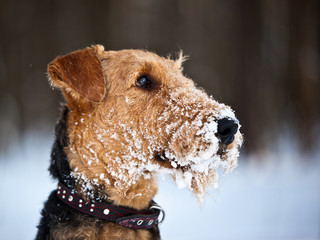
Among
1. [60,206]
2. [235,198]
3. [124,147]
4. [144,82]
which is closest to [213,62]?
[235,198]

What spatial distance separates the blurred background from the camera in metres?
7.70

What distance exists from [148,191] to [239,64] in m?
6.98

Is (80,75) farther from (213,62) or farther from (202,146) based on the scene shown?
(213,62)

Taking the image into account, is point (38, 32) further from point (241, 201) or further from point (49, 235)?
point (49, 235)

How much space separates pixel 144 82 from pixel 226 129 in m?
0.78

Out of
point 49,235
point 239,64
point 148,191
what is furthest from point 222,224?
point 239,64

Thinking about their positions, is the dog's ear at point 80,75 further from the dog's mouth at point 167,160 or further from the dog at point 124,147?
the dog's mouth at point 167,160

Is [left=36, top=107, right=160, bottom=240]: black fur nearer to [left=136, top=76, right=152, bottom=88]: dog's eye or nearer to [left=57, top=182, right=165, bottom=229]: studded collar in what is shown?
[left=57, top=182, right=165, bottom=229]: studded collar

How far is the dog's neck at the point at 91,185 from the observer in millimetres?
2137

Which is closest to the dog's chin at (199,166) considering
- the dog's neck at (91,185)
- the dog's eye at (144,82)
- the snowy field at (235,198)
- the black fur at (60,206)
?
the dog's neck at (91,185)

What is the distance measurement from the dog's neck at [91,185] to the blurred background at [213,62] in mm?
4814

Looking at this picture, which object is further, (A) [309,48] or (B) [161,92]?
(A) [309,48]

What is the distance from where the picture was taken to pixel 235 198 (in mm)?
6445

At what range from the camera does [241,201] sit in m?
6.29
